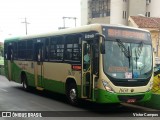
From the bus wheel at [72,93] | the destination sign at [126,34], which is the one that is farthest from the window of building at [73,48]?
the destination sign at [126,34]

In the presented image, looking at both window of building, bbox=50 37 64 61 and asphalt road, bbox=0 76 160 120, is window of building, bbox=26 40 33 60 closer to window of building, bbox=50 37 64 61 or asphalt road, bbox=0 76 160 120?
window of building, bbox=50 37 64 61

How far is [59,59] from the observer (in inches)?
572

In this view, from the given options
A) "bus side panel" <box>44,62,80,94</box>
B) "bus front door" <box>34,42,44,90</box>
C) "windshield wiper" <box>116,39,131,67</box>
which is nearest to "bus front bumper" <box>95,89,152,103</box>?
"windshield wiper" <box>116,39,131,67</box>

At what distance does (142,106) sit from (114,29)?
11.2 feet

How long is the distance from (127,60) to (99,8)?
5992 cm

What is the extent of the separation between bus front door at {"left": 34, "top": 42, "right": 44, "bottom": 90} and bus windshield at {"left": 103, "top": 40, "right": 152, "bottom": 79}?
18.8 feet

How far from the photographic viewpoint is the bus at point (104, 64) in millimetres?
11352

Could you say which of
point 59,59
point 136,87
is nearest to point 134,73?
point 136,87

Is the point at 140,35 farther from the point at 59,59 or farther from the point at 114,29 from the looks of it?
the point at 59,59

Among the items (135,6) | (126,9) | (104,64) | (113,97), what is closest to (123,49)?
(104,64)

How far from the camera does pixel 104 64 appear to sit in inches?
448

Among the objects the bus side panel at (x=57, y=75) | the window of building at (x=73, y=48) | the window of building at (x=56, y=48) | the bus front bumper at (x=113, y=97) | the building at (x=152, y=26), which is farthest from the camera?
the building at (x=152, y=26)

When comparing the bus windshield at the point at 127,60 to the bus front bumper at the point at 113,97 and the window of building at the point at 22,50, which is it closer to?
the bus front bumper at the point at 113,97

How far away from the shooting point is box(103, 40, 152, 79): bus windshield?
11.5 meters
